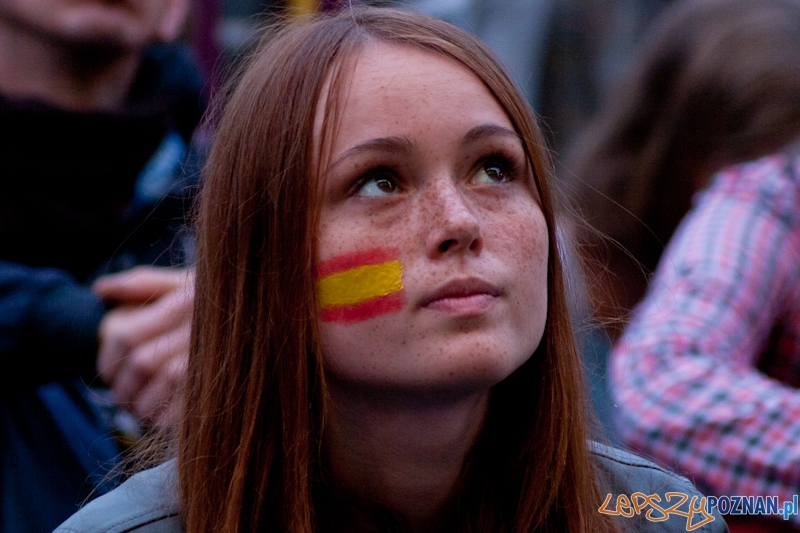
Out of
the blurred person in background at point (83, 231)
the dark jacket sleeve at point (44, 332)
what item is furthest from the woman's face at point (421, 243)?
the dark jacket sleeve at point (44, 332)

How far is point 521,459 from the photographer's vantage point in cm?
183

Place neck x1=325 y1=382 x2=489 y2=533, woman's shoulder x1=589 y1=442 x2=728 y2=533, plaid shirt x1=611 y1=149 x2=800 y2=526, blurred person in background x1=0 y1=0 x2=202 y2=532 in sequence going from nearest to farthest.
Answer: neck x1=325 y1=382 x2=489 y2=533 < woman's shoulder x1=589 y1=442 x2=728 y2=533 < plaid shirt x1=611 y1=149 x2=800 y2=526 < blurred person in background x1=0 y1=0 x2=202 y2=532

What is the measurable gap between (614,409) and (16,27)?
199 cm

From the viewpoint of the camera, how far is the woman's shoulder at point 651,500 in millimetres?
1877

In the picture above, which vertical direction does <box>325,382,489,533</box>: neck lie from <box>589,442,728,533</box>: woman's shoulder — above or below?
above

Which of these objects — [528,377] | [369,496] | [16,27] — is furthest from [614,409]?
[16,27]

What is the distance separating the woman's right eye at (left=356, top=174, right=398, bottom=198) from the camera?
1626mm

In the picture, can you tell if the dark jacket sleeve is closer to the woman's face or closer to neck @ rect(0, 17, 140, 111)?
neck @ rect(0, 17, 140, 111)

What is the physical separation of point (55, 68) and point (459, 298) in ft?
5.69

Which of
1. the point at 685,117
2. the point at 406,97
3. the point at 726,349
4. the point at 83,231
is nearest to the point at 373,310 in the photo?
the point at 406,97

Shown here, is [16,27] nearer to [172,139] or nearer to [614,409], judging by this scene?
[172,139]

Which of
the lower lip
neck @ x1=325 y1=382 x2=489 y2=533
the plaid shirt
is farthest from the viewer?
the plaid shirt

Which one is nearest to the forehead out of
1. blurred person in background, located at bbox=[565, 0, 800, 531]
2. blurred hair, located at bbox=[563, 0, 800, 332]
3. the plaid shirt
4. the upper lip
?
the upper lip

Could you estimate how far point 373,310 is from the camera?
157cm
